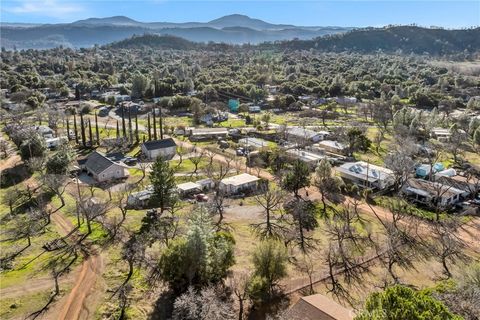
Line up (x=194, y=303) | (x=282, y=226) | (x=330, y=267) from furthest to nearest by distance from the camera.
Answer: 1. (x=282, y=226)
2. (x=330, y=267)
3. (x=194, y=303)

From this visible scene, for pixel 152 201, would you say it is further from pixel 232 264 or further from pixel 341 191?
pixel 341 191

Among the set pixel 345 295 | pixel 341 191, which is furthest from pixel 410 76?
pixel 345 295

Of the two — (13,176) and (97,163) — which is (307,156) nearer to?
(97,163)

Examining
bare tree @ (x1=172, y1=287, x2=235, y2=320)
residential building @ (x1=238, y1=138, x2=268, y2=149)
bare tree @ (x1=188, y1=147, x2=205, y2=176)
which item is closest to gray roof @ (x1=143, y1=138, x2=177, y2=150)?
bare tree @ (x1=188, y1=147, x2=205, y2=176)

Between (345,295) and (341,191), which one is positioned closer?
(345,295)

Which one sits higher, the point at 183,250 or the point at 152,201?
the point at 183,250

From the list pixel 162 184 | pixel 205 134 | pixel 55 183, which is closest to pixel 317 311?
pixel 162 184

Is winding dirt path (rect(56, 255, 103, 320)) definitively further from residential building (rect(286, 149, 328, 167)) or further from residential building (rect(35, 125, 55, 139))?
residential building (rect(35, 125, 55, 139))
